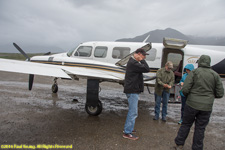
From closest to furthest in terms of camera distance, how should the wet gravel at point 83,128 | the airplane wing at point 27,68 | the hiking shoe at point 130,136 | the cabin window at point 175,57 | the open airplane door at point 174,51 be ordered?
the wet gravel at point 83,128
the airplane wing at point 27,68
the hiking shoe at point 130,136
the open airplane door at point 174,51
the cabin window at point 175,57

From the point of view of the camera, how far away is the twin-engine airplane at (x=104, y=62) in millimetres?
4922

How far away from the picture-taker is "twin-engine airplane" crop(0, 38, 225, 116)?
16.1ft

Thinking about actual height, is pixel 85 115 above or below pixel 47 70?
below

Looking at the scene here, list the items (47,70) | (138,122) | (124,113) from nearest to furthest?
1. (47,70)
2. (138,122)
3. (124,113)

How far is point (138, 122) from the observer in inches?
209

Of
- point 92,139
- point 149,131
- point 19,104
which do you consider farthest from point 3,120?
point 149,131

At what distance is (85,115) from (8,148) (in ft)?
8.72

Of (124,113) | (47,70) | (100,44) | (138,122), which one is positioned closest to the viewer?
(47,70)

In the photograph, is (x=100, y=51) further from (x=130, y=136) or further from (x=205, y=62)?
(x=205, y=62)

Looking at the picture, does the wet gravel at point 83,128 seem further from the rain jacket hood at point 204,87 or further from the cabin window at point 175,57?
the cabin window at point 175,57

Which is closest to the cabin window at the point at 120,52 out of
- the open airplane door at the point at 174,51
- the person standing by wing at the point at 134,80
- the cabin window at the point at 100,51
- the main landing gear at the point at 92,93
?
the cabin window at the point at 100,51

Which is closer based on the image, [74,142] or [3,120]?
[74,142]

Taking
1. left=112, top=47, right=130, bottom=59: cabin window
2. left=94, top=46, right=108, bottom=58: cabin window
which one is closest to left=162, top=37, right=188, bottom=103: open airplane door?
left=112, top=47, right=130, bottom=59: cabin window

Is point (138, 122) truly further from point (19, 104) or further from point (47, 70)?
point (19, 104)
